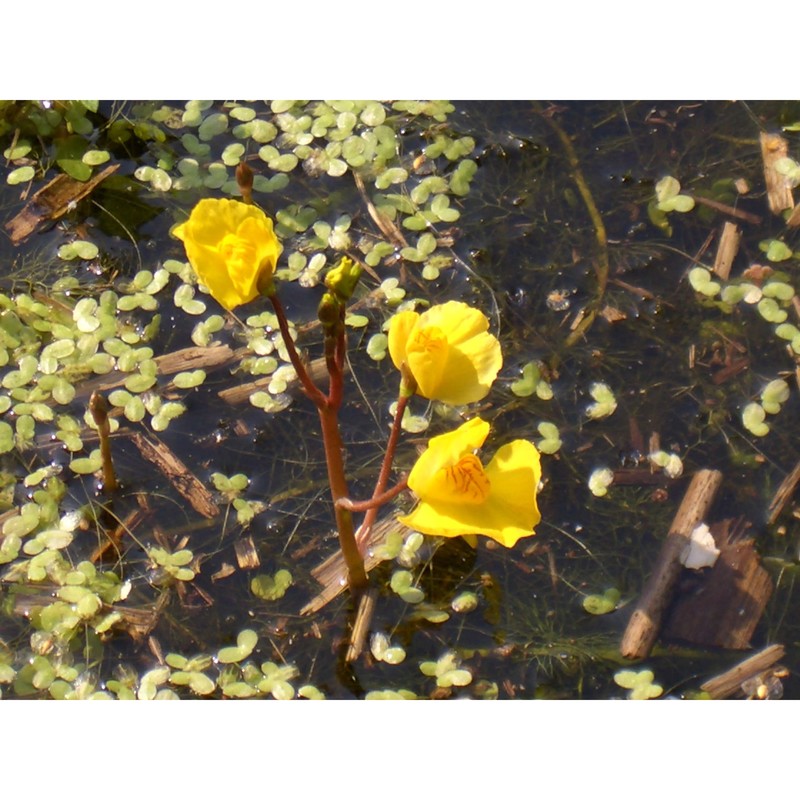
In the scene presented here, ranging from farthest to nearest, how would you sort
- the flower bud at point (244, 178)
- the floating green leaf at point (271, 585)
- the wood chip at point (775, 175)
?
the wood chip at point (775, 175) → the flower bud at point (244, 178) → the floating green leaf at point (271, 585)

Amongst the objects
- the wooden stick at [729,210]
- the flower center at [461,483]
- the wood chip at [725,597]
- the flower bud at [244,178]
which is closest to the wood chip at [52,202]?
the flower bud at [244,178]

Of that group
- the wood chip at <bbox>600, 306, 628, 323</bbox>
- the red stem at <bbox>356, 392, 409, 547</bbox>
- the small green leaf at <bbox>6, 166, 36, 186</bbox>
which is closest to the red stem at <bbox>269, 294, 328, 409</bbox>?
the red stem at <bbox>356, 392, 409, 547</bbox>

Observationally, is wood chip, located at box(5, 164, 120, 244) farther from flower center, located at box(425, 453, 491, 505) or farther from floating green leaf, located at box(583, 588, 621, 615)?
floating green leaf, located at box(583, 588, 621, 615)

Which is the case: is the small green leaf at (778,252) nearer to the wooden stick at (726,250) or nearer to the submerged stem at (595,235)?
the wooden stick at (726,250)

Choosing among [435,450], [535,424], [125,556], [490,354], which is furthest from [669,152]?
[125,556]

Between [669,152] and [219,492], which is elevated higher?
[669,152]

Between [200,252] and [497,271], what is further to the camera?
[497,271]

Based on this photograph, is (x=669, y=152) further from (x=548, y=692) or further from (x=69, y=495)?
(x=69, y=495)
